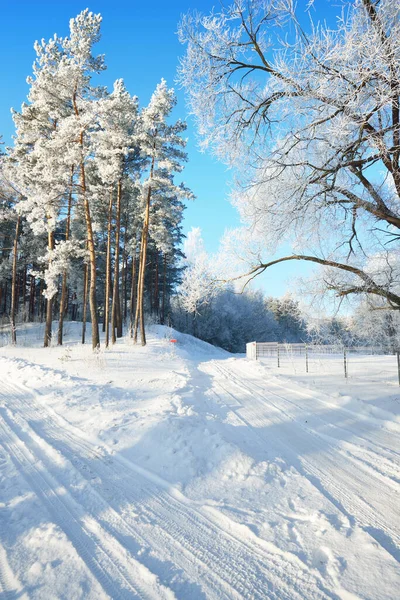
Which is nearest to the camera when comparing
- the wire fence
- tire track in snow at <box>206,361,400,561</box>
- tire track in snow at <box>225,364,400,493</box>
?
tire track in snow at <box>206,361,400,561</box>

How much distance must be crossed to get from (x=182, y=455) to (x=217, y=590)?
83.4 inches

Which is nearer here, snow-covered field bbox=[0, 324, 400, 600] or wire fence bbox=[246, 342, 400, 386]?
snow-covered field bbox=[0, 324, 400, 600]

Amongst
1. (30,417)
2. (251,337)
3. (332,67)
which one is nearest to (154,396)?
(30,417)

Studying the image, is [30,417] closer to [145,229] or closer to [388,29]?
[388,29]

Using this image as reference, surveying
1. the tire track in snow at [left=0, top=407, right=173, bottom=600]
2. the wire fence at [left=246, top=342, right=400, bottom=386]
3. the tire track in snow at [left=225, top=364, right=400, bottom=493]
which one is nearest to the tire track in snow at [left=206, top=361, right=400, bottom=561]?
the tire track in snow at [left=225, top=364, right=400, bottom=493]

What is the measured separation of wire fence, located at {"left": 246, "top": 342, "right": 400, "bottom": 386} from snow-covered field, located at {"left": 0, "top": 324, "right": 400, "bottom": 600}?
6.83m

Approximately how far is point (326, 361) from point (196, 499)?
46.2 ft

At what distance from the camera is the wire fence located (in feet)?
42.9

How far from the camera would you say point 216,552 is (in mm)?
2424

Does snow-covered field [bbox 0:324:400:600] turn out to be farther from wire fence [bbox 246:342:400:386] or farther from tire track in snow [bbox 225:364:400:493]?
wire fence [bbox 246:342:400:386]

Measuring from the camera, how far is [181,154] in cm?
1812

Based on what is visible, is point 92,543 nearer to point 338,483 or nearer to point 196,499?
point 196,499

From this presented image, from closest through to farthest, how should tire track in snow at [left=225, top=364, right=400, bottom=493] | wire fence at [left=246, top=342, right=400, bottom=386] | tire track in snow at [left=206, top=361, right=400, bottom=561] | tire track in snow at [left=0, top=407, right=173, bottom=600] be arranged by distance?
tire track in snow at [left=0, top=407, right=173, bottom=600] < tire track in snow at [left=206, top=361, right=400, bottom=561] < tire track in snow at [left=225, top=364, right=400, bottom=493] < wire fence at [left=246, top=342, right=400, bottom=386]

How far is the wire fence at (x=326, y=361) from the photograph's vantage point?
515 inches
